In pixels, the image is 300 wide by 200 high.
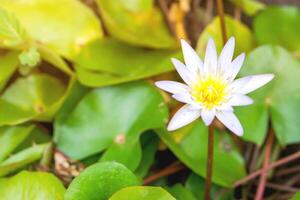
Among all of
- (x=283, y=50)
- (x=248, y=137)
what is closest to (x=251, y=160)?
(x=248, y=137)

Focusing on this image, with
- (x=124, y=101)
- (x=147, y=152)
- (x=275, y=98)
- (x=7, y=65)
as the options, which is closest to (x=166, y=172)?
(x=147, y=152)

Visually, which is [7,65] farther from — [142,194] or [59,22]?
[142,194]

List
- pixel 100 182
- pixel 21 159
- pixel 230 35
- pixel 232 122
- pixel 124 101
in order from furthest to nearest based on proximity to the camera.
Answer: pixel 230 35, pixel 124 101, pixel 21 159, pixel 100 182, pixel 232 122

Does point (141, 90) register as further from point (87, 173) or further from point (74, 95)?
Answer: point (87, 173)

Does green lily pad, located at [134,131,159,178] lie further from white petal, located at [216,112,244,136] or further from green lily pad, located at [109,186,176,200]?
white petal, located at [216,112,244,136]

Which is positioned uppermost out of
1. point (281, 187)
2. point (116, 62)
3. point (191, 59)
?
point (191, 59)

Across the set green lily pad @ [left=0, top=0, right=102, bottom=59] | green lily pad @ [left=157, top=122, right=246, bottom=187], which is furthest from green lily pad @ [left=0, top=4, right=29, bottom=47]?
green lily pad @ [left=157, top=122, right=246, bottom=187]

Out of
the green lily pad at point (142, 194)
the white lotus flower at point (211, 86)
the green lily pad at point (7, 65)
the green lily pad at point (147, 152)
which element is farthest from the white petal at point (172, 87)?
the green lily pad at point (7, 65)
